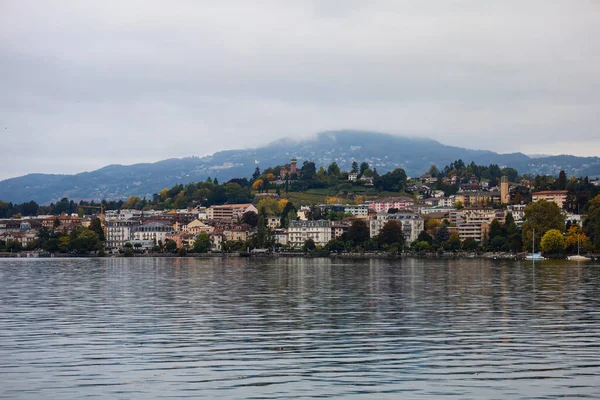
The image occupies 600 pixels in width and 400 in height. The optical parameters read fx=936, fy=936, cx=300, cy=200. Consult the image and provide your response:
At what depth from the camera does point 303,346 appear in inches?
894

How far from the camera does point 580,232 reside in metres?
119

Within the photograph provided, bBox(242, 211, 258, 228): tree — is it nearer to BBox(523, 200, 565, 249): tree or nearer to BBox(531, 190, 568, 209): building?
BBox(531, 190, 568, 209): building

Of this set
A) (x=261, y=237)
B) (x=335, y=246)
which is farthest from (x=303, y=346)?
(x=335, y=246)

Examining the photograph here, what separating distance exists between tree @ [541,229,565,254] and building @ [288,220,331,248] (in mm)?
59512

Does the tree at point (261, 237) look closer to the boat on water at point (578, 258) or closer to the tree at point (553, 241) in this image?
the tree at point (553, 241)

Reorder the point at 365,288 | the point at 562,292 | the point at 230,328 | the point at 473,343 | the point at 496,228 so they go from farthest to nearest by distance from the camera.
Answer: the point at 496,228, the point at 365,288, the point at 562,292, the point at 230,328, the point at 473,343

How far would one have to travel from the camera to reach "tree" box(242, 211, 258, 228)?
18588 cm

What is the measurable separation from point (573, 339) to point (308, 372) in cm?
856

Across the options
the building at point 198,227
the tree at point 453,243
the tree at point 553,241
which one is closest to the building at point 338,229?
the tree at point 453,243

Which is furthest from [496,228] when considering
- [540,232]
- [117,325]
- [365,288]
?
[117,325]

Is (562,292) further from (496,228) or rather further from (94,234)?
(94,234)

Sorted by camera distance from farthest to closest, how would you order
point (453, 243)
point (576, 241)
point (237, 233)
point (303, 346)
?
point (237, 233), point (453, 243), point (576, 241), point (303, 346)

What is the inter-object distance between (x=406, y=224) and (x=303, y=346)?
150 meters

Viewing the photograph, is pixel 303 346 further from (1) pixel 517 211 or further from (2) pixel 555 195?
(2) pixel 555 195
